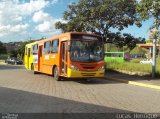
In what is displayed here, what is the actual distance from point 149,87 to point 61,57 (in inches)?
232

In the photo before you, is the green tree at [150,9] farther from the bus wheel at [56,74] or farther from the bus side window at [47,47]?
the bus side window at [47,47]

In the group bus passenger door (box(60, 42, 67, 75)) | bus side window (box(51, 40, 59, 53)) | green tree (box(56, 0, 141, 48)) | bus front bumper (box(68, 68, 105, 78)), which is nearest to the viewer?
bus front bumper (box(68, 68, 105, 78))

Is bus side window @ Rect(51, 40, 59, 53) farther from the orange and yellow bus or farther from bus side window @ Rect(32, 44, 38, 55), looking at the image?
bus side window @ Rect(32, 44, 38, 55)

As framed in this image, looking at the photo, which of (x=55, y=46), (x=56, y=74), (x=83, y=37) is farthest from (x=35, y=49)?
(x=83, y=37)

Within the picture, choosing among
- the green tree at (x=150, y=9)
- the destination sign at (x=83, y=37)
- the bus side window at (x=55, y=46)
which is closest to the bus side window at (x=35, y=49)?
the bus side window at (x=55, y=46)

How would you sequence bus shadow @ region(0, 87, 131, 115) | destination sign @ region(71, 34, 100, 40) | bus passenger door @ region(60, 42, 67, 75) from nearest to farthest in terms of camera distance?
1. bus shadow @ region(0, 87, 131, 115)
2. destination sign @ region(71, 34, 100, 40)
3. bus passenger door @ region(60, 42, 67, 75)

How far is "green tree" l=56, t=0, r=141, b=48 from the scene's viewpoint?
29.9 metres

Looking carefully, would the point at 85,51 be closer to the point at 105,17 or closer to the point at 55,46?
the point at 55,46

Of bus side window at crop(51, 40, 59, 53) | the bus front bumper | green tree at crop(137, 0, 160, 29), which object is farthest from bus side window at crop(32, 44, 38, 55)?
green tree at crop(137, 0, 160, 29)

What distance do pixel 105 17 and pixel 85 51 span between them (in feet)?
30.5

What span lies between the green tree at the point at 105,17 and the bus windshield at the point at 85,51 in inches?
295

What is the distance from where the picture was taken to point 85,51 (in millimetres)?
21984

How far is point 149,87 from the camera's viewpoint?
20.1 metres

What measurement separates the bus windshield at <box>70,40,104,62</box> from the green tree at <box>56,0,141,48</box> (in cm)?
749
